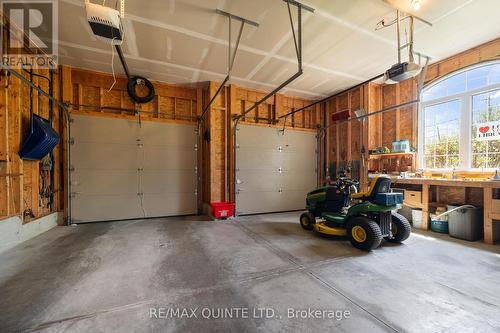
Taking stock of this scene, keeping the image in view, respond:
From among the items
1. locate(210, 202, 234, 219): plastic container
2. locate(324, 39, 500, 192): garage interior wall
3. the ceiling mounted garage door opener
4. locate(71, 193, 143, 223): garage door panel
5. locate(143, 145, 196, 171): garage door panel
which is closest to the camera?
the ceiling mounted garage door opener

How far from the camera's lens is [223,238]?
3.62m

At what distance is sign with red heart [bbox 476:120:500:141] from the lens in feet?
11.7

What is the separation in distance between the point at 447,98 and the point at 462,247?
118 inches

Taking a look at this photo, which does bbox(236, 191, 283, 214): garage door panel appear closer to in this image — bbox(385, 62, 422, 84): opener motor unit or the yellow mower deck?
the yellow mower deck

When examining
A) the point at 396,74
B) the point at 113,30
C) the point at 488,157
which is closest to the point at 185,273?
the point at 113,30

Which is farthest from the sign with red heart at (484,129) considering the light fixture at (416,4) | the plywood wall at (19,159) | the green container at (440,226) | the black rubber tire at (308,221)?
the plywood wall at (19,159)

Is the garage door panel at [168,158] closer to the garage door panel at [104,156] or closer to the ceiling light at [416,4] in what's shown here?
Answer: the garage door panel at [104,156]

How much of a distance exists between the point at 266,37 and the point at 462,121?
13.6 ft

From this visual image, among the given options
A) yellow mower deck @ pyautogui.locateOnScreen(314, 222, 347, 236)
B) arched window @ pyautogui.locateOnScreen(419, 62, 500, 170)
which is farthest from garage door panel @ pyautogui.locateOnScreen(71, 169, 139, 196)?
arched window @ pyautogui.locateOnScreen(419, 62, 500, 170)

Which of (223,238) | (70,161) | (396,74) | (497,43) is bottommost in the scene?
(223,238)

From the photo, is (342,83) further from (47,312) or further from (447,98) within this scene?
(47,312)

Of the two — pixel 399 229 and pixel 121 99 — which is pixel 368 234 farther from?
pixel 121 99

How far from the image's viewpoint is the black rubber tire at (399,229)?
128 inches

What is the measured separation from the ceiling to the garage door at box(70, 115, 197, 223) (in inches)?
53.2
